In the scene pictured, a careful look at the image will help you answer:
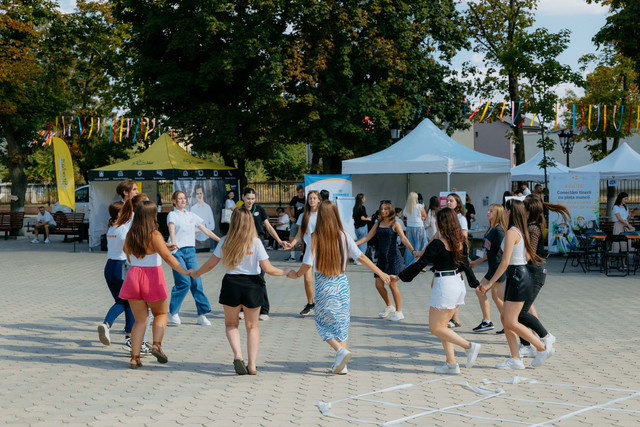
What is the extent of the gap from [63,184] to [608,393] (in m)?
17.2

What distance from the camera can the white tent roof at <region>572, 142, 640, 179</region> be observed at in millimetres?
21891

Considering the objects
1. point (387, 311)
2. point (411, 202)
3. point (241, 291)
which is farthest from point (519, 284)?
point (411, 202)

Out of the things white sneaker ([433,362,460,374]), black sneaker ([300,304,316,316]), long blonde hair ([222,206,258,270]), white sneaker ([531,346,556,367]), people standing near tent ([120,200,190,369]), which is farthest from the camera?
black sneaker ([300,304,316,316])

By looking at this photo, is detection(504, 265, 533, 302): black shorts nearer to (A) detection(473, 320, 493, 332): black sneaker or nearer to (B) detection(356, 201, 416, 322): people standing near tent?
(A) detection(473, 320, 493, 332): black sneaker

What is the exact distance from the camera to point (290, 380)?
6.84 m

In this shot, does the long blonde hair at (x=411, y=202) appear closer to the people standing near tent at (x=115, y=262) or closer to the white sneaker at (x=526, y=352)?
the white sneaker at (x=526, y=352)

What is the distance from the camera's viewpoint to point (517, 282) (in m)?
7.14

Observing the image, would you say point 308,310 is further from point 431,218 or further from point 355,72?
point 355,72

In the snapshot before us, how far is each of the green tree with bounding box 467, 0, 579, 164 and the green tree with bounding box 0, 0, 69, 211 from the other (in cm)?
1774

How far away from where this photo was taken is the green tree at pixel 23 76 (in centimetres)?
2769

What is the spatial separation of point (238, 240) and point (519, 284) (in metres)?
2.77

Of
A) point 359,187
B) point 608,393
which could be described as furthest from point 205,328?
point 359,187

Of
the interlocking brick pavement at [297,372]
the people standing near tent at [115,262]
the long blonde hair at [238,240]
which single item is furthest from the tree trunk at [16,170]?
the long blonde hair at [238,240]

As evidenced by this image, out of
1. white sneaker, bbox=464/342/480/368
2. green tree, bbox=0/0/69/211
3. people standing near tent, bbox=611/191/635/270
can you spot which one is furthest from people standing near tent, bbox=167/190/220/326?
green tree, bbox=0/0/69/211
